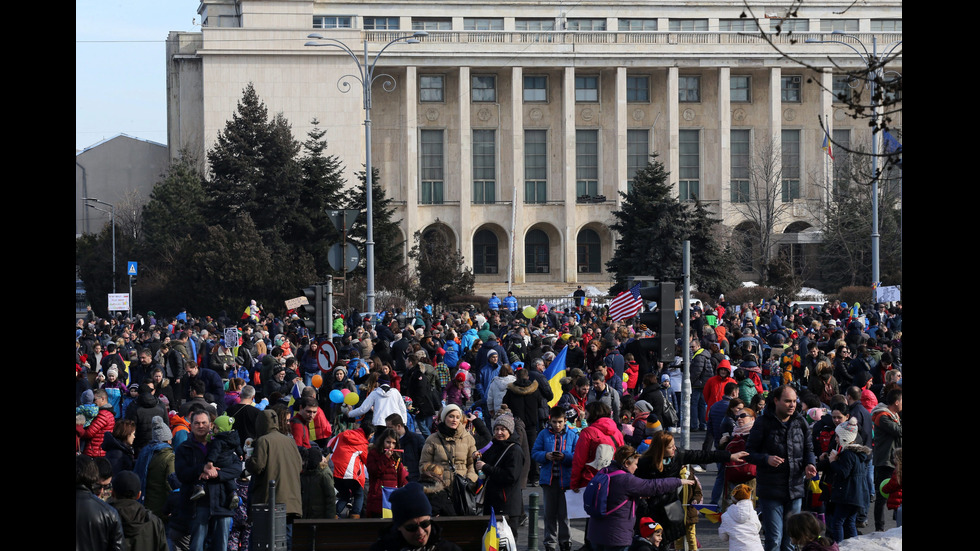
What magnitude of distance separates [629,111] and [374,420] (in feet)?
196

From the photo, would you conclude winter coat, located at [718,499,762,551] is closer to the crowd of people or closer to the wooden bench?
the crowd of people

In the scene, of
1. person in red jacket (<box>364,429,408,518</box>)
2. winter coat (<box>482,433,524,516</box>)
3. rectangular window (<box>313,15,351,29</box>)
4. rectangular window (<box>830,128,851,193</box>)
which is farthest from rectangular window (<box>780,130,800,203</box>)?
person in red jacket (<box>364,429,408,518</box>)

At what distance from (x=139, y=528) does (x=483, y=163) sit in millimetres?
64109

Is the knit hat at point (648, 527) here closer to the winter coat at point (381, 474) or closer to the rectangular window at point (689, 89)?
the winter coat at point (381, 474)

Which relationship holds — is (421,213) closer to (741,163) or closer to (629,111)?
(629,111)

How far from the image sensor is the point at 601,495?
9.51m

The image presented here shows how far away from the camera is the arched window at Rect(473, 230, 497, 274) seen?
239ft

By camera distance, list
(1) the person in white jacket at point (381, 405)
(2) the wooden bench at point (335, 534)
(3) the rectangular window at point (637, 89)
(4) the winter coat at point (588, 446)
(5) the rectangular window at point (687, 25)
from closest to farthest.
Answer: (2) the wooden bench at point (335, 534), (4) the winter coat at point (588, 446), (1) the person in white jacket at point (381, 405), (3) the rectangular window at point (637, 89), (5) the rectangular window at point (687, 25)

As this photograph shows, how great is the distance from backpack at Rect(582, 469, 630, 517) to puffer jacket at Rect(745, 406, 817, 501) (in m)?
1.48

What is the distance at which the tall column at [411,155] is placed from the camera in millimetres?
69438

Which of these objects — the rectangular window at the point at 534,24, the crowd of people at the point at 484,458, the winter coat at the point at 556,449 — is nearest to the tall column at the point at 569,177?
the rectangular window at the point at 534,24

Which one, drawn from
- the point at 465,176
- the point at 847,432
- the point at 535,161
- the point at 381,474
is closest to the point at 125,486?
the point at 381,474

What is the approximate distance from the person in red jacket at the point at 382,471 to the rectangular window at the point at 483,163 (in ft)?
200
